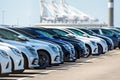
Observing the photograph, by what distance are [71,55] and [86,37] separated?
6.12m

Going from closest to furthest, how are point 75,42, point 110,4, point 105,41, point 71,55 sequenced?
point 71,55, point 75,42, point 105,41, point 110,4

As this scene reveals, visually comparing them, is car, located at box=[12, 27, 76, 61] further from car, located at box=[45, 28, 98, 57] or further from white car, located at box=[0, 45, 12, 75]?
white car, located at box=[0, 45, 12, 75]

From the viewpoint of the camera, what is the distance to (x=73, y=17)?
176625 millimetres

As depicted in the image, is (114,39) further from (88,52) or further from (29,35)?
(29,35)

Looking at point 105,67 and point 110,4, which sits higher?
point 110,4

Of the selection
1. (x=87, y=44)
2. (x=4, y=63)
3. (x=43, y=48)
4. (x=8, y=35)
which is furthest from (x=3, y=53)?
(x=87, y=44)

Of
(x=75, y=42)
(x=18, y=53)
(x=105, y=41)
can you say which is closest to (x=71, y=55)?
(x=75, y=42)

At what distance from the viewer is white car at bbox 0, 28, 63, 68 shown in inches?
651

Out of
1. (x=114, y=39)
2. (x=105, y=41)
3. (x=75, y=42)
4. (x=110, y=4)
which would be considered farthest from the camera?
(x=110, y=4)

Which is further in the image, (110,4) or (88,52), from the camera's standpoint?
(110,4)

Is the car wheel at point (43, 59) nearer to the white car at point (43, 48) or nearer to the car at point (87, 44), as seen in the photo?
the white car at point (43, 48)

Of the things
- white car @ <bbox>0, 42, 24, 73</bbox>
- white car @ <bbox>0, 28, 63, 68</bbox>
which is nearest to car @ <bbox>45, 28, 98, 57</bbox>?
white car @ <bbox>0, 28, 63, 68</bbox>

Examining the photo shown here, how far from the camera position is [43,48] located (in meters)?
17.2

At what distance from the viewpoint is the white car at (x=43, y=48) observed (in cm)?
1655
